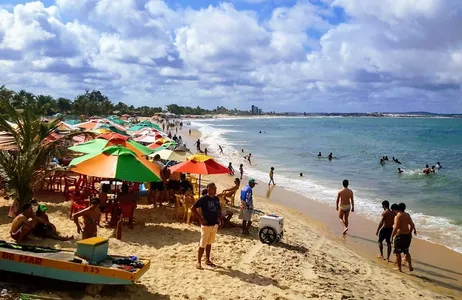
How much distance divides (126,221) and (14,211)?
7.12 feet

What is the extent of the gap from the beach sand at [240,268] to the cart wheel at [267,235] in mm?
167

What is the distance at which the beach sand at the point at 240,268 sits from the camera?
593 cm

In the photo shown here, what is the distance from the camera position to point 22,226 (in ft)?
22.4

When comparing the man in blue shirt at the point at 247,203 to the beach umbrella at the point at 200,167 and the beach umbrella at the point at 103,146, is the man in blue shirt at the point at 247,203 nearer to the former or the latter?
the beach umbrella at the point at 200,167

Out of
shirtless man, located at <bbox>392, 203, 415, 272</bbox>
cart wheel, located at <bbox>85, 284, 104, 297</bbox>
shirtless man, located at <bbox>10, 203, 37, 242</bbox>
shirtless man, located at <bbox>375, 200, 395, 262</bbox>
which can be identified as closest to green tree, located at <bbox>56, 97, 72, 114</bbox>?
shirtless man, located at <bbox>10, 203, 37, 242</bbox>

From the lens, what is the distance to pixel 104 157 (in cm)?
827

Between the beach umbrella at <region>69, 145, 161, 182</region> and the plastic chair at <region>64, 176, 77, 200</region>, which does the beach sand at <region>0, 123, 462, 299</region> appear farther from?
the beach umbrella at <region>69, 145, 161, 182</region>

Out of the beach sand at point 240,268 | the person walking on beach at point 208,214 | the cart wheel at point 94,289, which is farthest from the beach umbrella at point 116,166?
the cart wheel at point 94,289

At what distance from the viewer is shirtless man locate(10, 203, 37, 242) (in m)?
6.80

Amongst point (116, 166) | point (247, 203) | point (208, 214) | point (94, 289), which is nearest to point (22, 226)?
point (116, 166)

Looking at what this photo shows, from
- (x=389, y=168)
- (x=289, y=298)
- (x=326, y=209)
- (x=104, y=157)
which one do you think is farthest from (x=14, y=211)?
(x=389, y=168)

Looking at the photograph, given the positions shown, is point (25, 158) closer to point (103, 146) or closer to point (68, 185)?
point (103, 146)

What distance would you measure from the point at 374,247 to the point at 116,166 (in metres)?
6.55

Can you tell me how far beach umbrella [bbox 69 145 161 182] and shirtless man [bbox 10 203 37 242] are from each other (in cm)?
122
